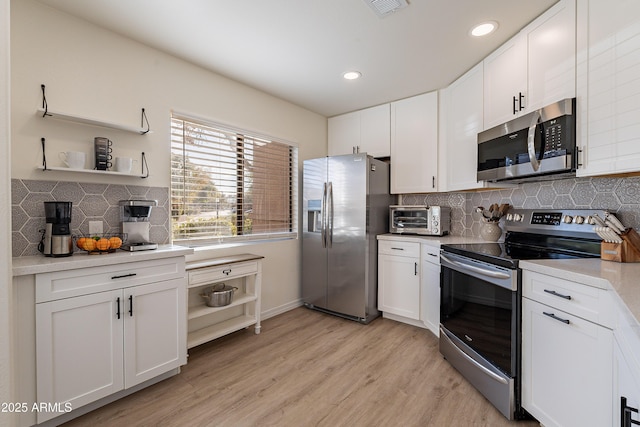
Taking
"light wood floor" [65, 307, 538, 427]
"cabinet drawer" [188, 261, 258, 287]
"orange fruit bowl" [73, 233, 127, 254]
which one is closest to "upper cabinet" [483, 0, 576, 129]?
"light wood floor" [65, 307, 538, 427]

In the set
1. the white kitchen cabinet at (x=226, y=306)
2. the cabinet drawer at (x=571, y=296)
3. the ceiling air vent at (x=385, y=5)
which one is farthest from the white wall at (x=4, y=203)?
the cabinet drawer at (x=571, y=296)

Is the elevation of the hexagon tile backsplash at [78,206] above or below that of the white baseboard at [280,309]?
above

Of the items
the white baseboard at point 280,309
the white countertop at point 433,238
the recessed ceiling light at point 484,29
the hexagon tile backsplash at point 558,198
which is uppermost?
the recessed ceiling light at point 484,29

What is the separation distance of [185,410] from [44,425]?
73cm

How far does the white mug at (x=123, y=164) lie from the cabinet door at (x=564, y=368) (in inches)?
109

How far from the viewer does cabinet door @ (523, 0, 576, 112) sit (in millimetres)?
1722

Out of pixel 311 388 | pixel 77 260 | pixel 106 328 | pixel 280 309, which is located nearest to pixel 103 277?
pixel 77 260

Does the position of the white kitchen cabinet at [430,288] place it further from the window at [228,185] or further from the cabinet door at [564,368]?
the window at [228,185]

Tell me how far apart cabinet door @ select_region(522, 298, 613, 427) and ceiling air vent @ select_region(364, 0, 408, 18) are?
195 cm

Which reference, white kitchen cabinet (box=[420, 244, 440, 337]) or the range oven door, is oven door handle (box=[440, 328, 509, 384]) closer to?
the range oven door

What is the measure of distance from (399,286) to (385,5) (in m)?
2.51

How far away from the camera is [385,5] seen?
6.03 feet

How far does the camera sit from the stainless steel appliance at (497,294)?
169cm

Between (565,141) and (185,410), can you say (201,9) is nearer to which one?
(565,141)
